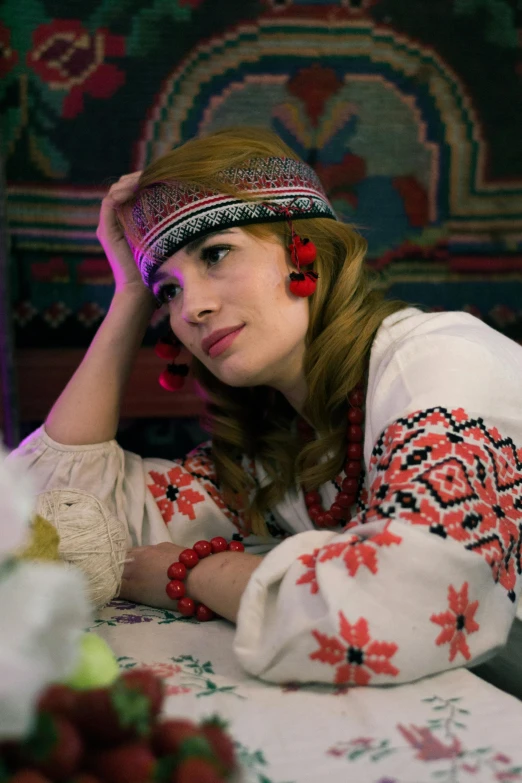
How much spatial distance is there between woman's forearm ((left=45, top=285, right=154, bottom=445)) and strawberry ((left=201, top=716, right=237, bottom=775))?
985 millimetres

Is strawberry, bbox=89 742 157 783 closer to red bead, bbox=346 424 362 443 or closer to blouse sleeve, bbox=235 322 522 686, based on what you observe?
blouse sleeve, bbox=235 322 522 686

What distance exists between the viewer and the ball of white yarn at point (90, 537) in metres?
1.16

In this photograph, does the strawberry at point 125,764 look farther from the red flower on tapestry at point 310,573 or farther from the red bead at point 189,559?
the red bead at point 189,559

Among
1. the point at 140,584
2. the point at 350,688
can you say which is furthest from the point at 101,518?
the point at 350,688

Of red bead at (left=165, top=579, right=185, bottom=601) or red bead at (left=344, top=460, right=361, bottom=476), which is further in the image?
red bead at (left=344, top=460, right=361, bottom=476)

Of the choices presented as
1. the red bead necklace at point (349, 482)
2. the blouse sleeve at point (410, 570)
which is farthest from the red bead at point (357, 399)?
the blouse sleeve at point (410, 570)

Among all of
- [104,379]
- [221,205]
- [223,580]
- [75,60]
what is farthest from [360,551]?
[75,60]

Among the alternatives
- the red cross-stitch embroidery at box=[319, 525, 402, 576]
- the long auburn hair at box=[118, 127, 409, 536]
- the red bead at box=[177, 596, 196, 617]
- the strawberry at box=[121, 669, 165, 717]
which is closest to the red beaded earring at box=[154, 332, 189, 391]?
the long auburn hair at box=[118, 127, 409, 536]

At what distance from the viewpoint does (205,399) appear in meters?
1.61

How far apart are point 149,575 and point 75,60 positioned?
44.8 inches

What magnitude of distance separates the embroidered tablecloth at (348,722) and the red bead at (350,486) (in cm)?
38

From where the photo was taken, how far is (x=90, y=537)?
118 centimetres

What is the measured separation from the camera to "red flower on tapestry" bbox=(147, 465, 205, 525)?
4.92 feet

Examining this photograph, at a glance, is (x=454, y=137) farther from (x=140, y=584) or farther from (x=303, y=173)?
Answer: (x=140, y=584)
